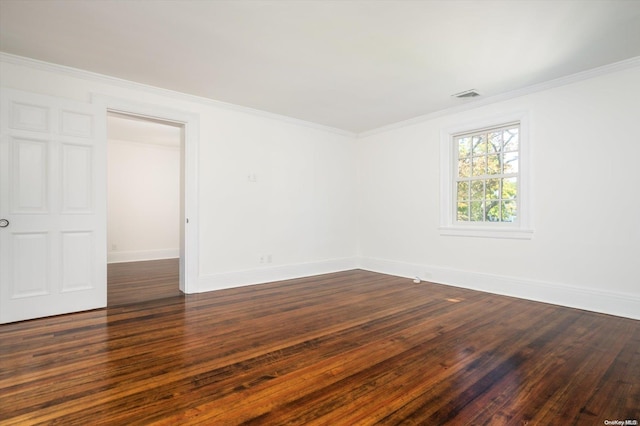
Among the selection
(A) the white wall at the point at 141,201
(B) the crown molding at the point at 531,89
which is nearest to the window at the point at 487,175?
(B) the crown molding at the point at 531,89

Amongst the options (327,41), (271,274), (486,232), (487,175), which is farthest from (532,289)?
(327,41)

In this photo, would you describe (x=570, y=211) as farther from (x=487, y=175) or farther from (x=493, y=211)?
(x=487, y=175)

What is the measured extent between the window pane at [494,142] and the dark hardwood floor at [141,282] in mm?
4838

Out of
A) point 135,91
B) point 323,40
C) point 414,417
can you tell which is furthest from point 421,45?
point 135,91

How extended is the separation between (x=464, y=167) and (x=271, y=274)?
11.4ft

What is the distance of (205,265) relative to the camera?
4359 mm

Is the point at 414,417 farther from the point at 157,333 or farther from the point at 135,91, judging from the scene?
the point at 135,91

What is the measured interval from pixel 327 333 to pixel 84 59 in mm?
3713

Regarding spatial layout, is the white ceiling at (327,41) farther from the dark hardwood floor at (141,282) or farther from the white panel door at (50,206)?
the dark hardwood floor at (141,282)

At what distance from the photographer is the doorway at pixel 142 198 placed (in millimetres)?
6285

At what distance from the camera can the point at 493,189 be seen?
4461 mm

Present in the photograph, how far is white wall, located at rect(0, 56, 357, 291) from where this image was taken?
373cm

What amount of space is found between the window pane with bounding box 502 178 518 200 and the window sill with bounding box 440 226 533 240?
48 centimetres

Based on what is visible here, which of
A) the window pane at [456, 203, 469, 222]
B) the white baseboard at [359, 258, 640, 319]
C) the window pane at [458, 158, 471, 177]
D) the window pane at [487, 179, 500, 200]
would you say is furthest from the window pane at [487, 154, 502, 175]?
the white baseboard at [359, 258, 640, 319]
